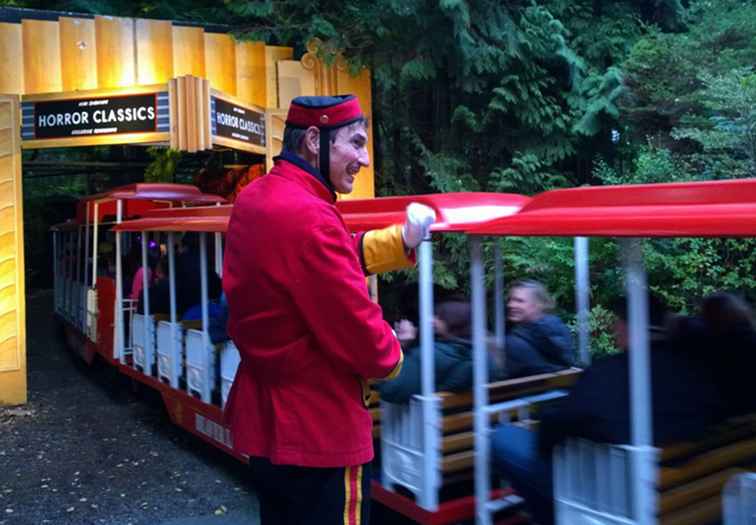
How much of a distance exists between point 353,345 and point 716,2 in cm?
985

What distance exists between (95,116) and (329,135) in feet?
25.2

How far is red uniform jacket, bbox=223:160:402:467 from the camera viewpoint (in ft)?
6.53

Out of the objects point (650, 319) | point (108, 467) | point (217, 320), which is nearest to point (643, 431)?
point (650, 319)

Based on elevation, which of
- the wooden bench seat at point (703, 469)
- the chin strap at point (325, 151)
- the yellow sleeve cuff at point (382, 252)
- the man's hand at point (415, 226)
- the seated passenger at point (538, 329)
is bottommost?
the wooden bench seat at point (703, 469)

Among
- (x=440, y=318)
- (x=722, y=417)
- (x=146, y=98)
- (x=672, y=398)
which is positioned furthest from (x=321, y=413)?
(x=146, y=98)

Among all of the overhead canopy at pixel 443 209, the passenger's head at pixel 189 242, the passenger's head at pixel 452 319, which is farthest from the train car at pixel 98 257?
the passenger's head at pixel 452 319

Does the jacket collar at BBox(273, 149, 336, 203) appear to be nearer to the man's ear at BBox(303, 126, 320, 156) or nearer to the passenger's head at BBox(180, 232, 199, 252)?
the man's ear at BBox(303, 126, 320, 156)

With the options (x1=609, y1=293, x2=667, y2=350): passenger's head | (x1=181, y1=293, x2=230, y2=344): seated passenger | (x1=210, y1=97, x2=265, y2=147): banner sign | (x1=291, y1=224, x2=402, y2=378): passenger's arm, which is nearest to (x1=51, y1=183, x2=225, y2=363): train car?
(x1=210, y1=97, x2=265, y2=147): banner sign

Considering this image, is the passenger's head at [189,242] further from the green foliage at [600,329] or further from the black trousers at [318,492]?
the black trousers at [318,492]

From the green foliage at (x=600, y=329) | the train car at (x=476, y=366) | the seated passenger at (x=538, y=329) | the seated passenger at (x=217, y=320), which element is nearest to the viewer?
the train car at (x=476, y=366)

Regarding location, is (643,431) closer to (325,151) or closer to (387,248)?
(387,248)

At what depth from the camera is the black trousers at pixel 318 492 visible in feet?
6.77

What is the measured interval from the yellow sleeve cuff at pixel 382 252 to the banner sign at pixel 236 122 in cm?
707

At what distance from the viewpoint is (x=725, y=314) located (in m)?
3.49
